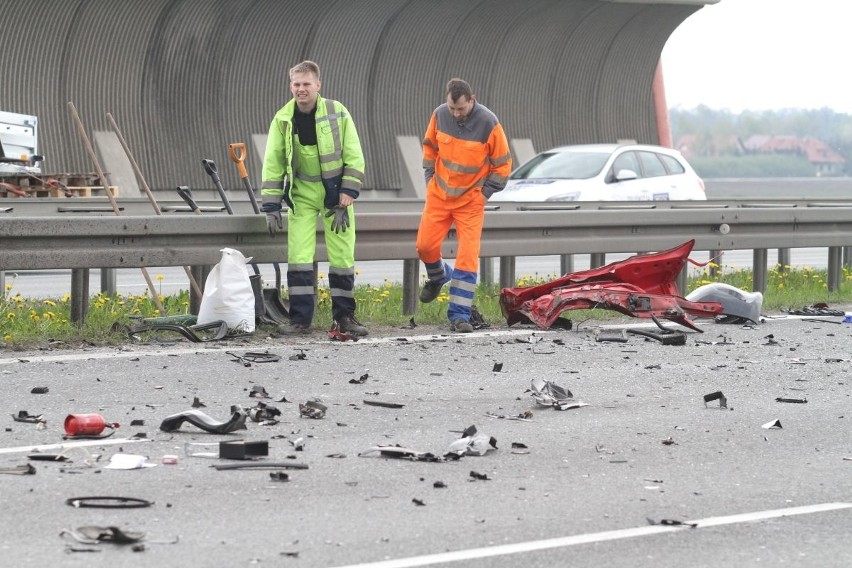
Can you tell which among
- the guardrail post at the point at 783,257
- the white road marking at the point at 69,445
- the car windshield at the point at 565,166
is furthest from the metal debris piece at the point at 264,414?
the car windshield at the point at 565,166

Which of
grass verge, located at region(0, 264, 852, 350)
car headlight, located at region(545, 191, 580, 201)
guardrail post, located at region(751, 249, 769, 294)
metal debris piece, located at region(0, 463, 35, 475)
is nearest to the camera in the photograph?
metal debris piece, located at region(0, 463, 35, 475)

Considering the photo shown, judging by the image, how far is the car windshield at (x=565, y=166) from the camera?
2109cm

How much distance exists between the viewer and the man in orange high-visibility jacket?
1198cm

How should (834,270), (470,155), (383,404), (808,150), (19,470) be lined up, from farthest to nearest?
(808,150) → (834,270) → (470,155) → (383,404) → (19,470)

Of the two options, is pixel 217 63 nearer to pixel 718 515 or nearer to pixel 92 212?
pixel 92 212

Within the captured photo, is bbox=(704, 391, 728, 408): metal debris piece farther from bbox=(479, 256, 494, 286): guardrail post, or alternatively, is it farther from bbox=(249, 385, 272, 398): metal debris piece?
bbox=(479, 256, 494, 286): guardrail post

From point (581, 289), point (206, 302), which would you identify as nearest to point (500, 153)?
point (581, 289)

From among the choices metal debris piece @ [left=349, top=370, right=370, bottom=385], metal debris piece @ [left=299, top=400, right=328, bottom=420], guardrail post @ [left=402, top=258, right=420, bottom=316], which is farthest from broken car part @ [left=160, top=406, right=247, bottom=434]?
guardrail post @ [left=402, top=258, right=420, bottom=316]

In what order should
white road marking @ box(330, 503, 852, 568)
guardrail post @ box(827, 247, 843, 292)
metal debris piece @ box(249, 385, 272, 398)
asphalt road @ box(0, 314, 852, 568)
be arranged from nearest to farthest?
white road marking @ box(330, 503, 852, 568) < asphalt road @ box(0, 314, 852, 568) < metal debris piece @ box(249, 385, 272, 398) < guardrail post @ box(827, 247, 843, 292)

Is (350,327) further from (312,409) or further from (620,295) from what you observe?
(312,409)

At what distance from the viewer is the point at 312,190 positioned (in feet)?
37.0

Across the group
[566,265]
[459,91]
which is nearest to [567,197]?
[566,265]

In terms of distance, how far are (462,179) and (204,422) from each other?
17.0 feet

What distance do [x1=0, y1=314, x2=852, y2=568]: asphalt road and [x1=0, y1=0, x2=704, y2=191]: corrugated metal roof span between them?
15976 millimetres
